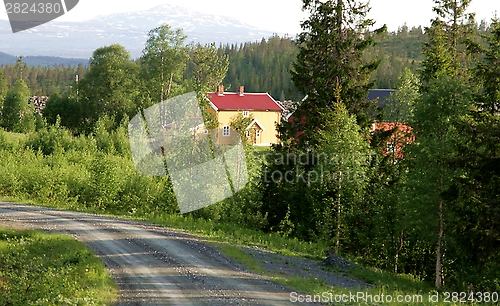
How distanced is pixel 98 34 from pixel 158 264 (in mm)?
132711

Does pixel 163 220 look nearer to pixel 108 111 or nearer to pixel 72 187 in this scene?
pixel 72 187

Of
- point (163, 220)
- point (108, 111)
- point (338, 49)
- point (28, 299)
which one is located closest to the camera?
point (28, 299)

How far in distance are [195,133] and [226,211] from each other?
4139 millimetres

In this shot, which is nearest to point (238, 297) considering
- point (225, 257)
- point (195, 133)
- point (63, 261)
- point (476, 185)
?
point (225, 257)

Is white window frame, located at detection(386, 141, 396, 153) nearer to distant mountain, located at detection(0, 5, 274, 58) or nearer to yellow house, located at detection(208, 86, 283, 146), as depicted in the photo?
yellow house, located at detection(208, 86, 283, 146)

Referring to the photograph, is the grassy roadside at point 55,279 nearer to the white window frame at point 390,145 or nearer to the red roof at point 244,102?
the white window frame at point 390,145

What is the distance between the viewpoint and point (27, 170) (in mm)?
30156

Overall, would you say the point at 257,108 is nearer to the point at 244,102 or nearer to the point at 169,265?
the point at 244,102

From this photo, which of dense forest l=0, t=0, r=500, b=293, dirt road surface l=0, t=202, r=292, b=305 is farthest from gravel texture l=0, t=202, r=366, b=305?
dense forest l=0, t=0, r=500, b=293

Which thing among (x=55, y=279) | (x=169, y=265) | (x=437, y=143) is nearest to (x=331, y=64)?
(x=437, y=143)

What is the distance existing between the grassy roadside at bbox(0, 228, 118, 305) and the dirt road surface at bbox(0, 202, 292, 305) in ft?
1.69

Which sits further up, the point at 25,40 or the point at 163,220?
the point at 25,40

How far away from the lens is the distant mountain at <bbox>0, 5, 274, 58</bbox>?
5064 inches

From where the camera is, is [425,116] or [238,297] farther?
[425,116]
